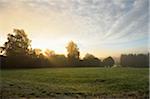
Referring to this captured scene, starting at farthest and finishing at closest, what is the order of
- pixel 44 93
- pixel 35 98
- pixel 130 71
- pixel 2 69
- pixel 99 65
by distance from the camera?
pixel 99 65
pixel 130 71
pixel 2 69
pixel 44 93
pixel 35 98

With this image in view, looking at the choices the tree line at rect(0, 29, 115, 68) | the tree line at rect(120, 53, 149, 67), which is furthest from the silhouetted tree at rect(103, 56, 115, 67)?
the tree line at rect(120, 53, 149, 67)

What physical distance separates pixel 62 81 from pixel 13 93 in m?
3.59

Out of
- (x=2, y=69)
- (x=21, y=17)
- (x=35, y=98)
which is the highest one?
(x=21, y=17)

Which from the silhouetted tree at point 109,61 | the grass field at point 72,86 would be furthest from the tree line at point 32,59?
the grass field at point 72,86

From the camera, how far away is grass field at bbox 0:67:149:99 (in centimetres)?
1264

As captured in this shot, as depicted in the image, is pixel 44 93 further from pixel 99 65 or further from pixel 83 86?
pixel 99 65

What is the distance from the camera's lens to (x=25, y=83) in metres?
14.6

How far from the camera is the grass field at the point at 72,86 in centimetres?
1264

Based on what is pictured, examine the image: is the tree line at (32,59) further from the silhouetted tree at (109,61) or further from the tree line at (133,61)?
the tree line at (133,61)

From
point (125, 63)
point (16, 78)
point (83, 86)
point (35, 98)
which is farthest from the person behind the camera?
point (125, 63)

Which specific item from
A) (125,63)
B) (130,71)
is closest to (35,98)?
(130,71)

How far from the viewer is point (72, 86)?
46.9 feet

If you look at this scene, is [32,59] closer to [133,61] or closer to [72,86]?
[133,61]

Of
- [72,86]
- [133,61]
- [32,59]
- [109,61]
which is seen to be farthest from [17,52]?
[133,61]
